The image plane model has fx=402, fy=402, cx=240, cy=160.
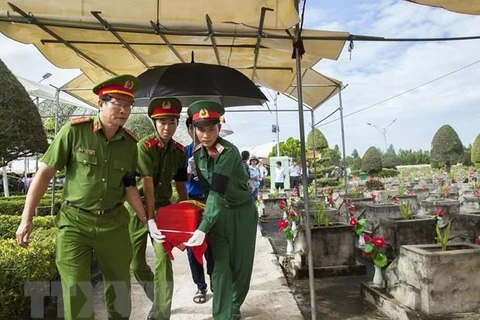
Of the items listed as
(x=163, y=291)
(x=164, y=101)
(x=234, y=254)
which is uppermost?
(x=164, y=101)

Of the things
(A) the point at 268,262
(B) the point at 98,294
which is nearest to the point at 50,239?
(B) the point at 98,294

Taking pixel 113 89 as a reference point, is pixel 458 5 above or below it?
above

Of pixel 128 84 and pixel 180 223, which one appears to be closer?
pixel 128 84

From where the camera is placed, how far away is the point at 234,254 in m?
2.99

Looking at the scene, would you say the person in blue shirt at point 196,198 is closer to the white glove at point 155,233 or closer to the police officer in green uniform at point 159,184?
the police officer in green uniform at point 159,184

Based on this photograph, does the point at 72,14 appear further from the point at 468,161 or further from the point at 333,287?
the point at 468,161

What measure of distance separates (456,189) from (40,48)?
12.5 metres

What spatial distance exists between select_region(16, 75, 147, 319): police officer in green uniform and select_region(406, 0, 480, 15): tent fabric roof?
2085 millimetres

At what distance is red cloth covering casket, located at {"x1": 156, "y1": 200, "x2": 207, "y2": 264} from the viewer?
273 cm

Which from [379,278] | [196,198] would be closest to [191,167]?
[196,198]

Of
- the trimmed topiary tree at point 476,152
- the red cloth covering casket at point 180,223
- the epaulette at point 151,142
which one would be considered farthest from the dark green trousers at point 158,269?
the trimmed topiary tree at point 476,152

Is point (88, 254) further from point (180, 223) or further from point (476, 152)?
point (476, 152)

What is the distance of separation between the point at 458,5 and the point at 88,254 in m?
2.98

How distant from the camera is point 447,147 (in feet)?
87.3
